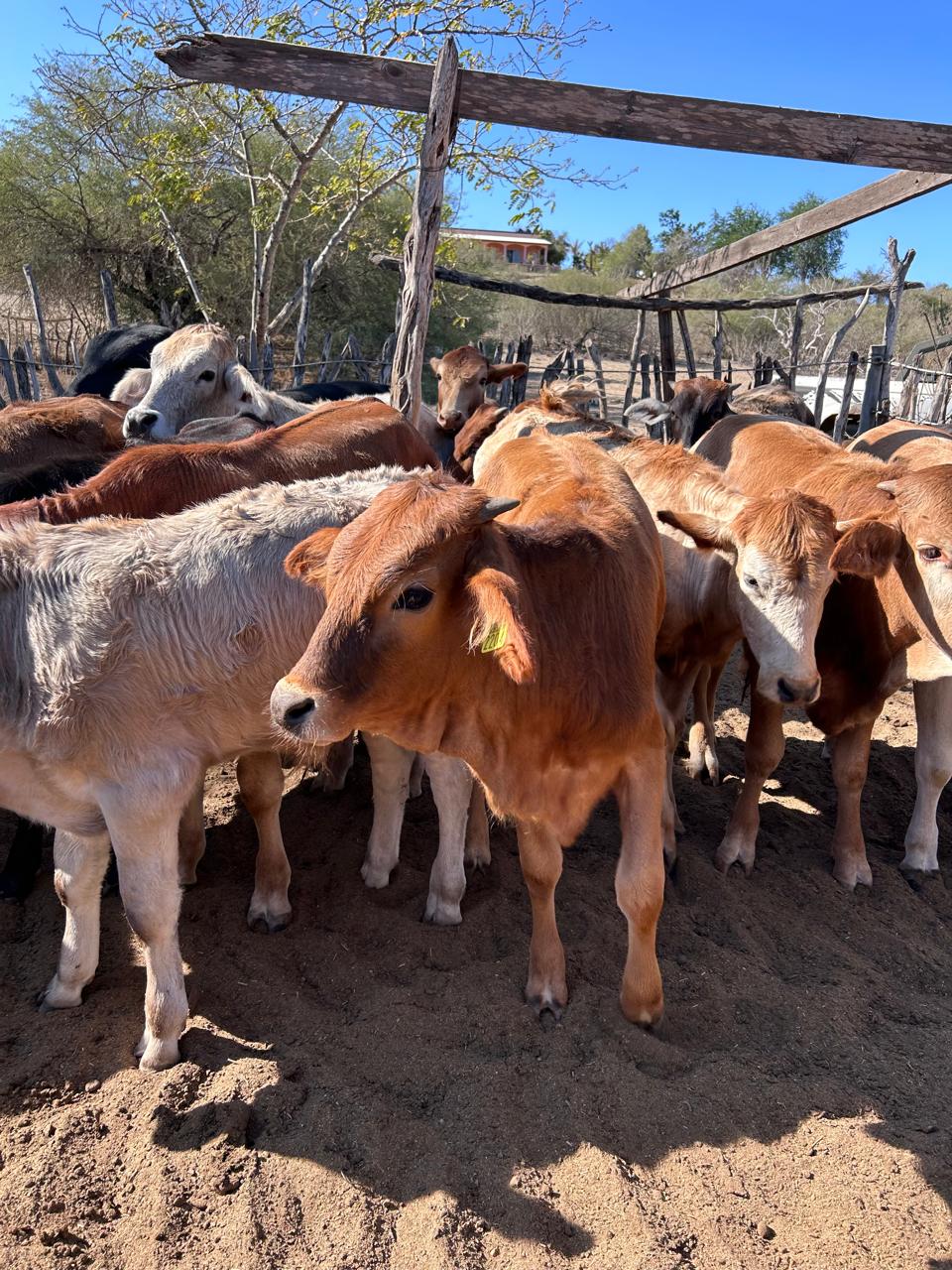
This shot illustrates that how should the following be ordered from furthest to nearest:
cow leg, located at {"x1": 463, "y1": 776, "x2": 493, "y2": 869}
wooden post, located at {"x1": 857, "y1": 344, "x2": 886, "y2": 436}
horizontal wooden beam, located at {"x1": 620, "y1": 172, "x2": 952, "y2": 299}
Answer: wooden post, located at {"x1": 857, "y1": 344, "x2": 886, "y2": 436}, horizontal wooden beam, located at {"x1": 620, "y1": 172, "x2": 952, "y2": 299}, cow leg, located at {"x1": 463, "y1": 776, "x2": 493, "y2": 869}

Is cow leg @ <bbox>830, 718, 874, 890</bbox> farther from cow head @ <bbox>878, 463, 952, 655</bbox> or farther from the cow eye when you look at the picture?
the cow eye

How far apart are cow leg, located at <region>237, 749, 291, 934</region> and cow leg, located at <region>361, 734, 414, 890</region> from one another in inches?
17.1

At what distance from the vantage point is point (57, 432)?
18.7ft

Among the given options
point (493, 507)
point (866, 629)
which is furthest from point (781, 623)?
point (493, 507)

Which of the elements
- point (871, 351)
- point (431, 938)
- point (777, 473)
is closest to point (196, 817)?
point (431, 938)

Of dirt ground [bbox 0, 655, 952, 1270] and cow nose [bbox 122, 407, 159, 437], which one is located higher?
cow nose [bbox 122, 407, 159, 437]

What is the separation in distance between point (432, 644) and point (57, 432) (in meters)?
4.07

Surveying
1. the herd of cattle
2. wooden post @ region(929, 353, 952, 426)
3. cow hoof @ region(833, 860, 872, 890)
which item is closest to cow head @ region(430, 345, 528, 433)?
the herd of cattle

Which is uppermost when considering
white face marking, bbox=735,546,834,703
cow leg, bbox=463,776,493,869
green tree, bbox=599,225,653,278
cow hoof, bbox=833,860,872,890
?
green tree, bbox=599,225,653,278

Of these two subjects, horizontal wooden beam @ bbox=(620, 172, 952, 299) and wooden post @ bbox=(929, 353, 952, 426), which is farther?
wooden post @ bbox=(929, 353, 952, 426)

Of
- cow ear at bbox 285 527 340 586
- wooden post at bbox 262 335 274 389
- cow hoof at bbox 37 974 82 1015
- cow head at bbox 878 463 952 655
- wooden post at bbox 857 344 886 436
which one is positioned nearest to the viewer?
cow ear at bbox 285 527 340 586

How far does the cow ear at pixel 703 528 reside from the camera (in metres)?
4.25

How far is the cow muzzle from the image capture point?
100 inches

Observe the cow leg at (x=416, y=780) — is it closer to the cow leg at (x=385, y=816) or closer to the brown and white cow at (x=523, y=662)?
the cow leg at (x=385, y=816)
